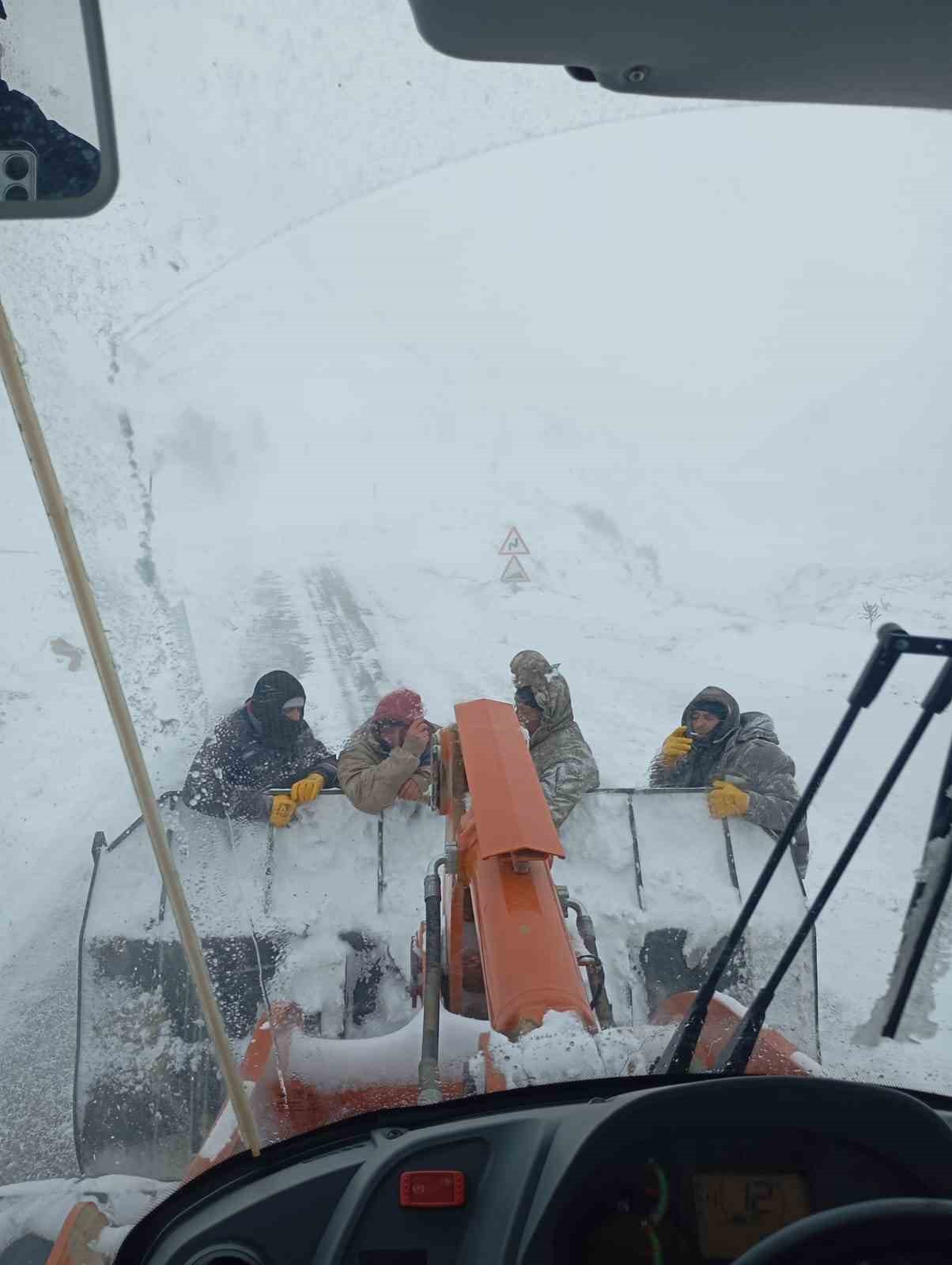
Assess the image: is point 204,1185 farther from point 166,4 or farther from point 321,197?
point 321,197

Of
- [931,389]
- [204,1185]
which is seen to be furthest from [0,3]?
[931,389]

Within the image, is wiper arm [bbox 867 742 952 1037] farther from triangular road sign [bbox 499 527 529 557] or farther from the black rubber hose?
triangular road sign [bbox 499 527 529 557]

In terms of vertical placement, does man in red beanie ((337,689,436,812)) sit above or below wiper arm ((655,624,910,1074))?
below

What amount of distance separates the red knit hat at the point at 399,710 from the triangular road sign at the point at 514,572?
6.53 m

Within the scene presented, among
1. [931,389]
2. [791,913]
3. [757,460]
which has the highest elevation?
[931,389]

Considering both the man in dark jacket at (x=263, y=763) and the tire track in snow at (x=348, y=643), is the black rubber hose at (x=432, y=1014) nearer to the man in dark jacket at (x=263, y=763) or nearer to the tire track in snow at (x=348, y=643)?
the man in dark jacket at (x=263, y=763)

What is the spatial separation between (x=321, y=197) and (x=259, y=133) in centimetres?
536

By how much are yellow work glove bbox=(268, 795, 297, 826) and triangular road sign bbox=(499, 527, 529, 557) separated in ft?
26.1

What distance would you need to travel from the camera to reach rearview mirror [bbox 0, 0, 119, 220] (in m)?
1.22

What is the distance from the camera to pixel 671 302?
628 inches

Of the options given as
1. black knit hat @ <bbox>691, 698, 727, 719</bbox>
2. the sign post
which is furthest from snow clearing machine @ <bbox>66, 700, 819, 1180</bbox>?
the sign post

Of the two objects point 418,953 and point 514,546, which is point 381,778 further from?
point 514,546

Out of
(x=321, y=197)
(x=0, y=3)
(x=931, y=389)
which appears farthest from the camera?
(x=321, y=197)

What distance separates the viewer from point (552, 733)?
4531mm
